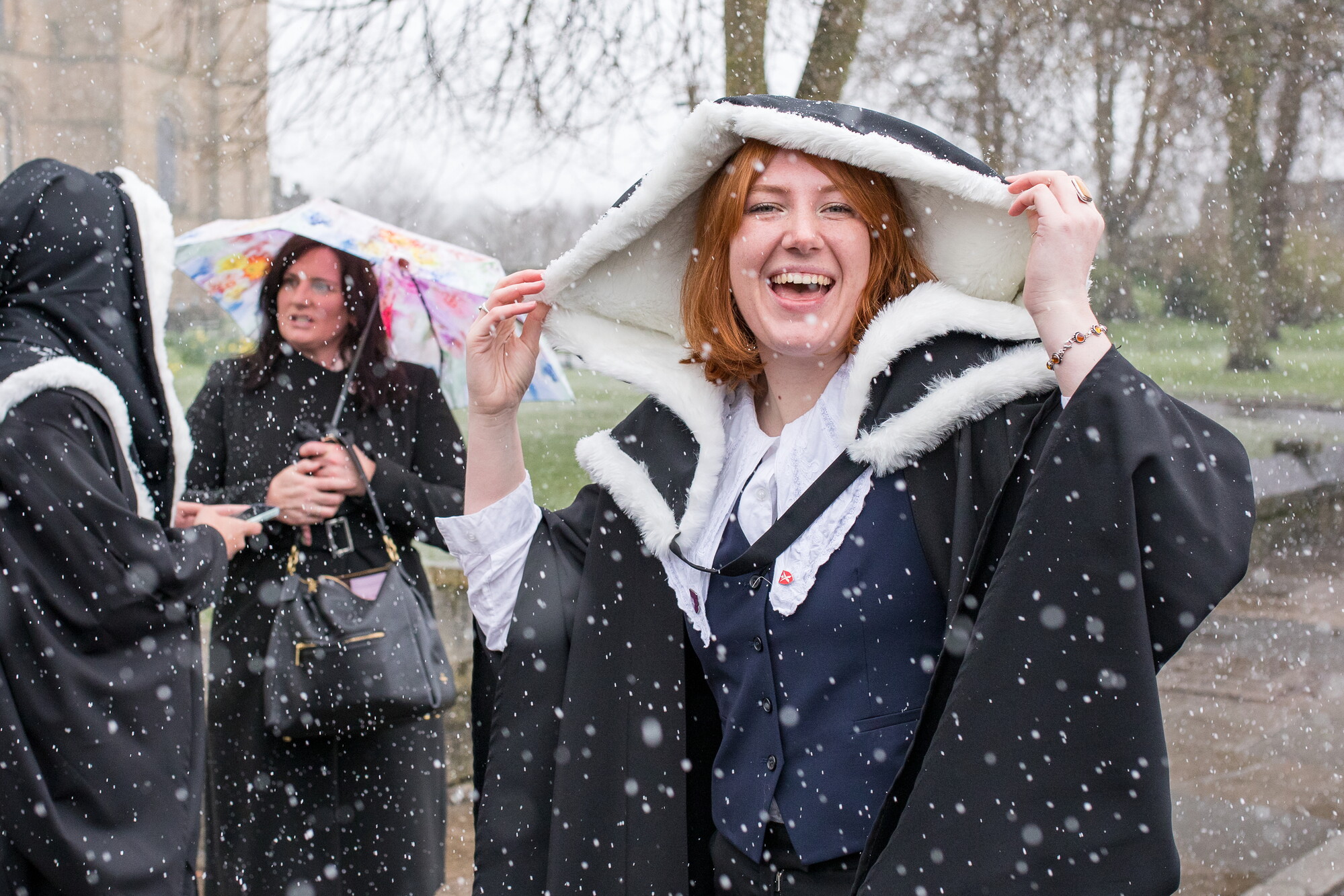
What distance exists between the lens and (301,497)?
3.64m

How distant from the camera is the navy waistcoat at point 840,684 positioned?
1850mm

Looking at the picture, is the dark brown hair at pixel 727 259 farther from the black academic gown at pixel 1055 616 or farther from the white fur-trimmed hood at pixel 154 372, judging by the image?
the white fur-trimmed hood at pixel 154 372

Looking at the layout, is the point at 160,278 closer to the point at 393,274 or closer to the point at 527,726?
the point at 393,274

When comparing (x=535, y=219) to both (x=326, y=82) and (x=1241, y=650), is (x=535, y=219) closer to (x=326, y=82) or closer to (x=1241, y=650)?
(x=326, y=82)

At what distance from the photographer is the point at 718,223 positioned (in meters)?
2.13

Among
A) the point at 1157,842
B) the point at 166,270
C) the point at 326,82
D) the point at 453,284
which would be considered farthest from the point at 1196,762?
the point at 326,82

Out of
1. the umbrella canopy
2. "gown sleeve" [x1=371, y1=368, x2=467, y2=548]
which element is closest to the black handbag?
"gown sleeve" [x1=371, y1=368, x2=467, y2=548]

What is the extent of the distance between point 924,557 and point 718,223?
720mm

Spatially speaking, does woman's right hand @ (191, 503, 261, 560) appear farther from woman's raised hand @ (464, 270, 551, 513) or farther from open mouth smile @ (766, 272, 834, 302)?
open mouth smile @ (766, 272, 834, 302)

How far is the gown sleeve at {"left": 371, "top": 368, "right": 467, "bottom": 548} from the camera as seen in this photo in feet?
12.3

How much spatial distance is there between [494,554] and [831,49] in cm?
435

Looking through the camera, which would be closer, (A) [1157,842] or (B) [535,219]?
(A) [1157,842]

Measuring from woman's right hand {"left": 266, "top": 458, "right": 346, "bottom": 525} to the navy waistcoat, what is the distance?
208 cm

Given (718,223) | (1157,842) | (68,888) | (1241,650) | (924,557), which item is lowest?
(1241,650)
